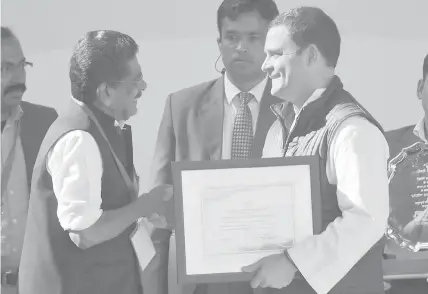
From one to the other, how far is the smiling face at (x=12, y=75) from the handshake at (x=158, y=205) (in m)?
0.58

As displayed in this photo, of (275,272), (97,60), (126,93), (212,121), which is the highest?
(97,60)

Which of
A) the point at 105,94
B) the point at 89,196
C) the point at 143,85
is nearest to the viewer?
the point at 89,196

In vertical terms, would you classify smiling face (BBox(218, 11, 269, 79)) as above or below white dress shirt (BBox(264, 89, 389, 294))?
above

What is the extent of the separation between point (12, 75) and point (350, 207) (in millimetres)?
1240

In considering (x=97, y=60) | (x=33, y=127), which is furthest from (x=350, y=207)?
(x=33, y=127)

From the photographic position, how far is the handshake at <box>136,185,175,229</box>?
Answer: 1956mm

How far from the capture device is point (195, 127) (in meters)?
2.11

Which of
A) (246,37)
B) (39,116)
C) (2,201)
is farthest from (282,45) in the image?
(2,201)

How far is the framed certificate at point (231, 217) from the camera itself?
185cm

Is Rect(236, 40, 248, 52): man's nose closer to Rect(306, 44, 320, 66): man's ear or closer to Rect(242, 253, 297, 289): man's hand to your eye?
Rect(306, 44, 320, 66): man's ear

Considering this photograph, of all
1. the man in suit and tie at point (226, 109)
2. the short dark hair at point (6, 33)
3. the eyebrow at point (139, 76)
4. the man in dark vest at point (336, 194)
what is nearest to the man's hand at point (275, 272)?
the man in dark vest at point (336, 194)

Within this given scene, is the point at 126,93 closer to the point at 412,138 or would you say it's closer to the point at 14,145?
the point at 14,145

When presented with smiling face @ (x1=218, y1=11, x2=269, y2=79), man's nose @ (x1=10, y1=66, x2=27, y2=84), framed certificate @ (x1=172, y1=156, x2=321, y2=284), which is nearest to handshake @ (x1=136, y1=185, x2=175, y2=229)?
framed certificate @ (x1=172, y1=156, x2=321, y2=284)

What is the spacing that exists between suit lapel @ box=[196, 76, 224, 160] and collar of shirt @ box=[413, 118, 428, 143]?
674 millimetres
